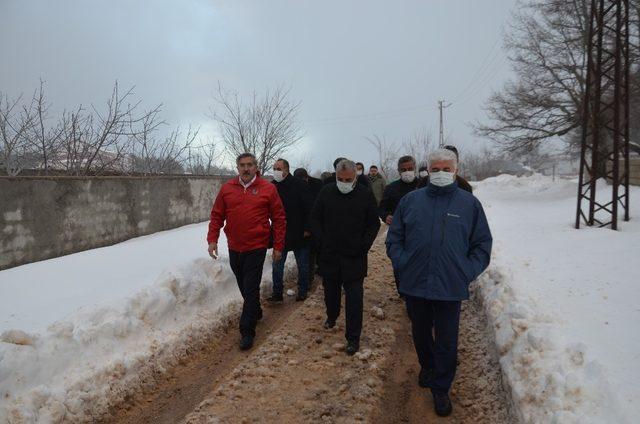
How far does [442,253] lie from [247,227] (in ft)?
7.13

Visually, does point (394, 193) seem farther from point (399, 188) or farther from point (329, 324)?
point (329, 324)

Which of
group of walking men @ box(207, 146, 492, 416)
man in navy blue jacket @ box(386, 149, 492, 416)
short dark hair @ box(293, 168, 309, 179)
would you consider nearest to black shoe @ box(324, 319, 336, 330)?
group of walking men @ box(207, 146, 492, 416)

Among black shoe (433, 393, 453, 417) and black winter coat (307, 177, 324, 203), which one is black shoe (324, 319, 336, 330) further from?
black winter coat (307, 177, 324, 203)

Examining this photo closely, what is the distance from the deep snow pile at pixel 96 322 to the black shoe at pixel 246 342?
488 mm

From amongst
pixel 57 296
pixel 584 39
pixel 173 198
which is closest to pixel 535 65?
pixel 584 39

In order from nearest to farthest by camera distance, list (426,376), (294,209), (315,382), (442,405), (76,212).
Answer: (442,405), (426,376), (315,382), (294,209), (76,212)

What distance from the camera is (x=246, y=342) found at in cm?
434

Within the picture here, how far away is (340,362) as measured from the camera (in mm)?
3943

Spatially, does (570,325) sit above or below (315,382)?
above

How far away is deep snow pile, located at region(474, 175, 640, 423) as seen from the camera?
2.57 meters

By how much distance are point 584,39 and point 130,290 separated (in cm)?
2170

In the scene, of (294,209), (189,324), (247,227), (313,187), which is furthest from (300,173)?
(189,324)

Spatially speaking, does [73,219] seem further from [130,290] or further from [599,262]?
[599,262]

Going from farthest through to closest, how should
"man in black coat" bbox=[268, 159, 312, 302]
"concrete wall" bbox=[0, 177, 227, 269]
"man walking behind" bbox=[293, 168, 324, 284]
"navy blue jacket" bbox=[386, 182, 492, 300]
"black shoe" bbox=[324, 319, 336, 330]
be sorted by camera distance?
"man walking behind" bbox=[293, 168, 324, 284]
"man in black coat" bbox=[268, 159, 312, 302]
"concrete wall" bbox=[0, 177, 227, 269]
"black shoe" bbox=[324, 319, 336, 330]
"navy blue jacket" bbox=[386, 182, 492, 300]
